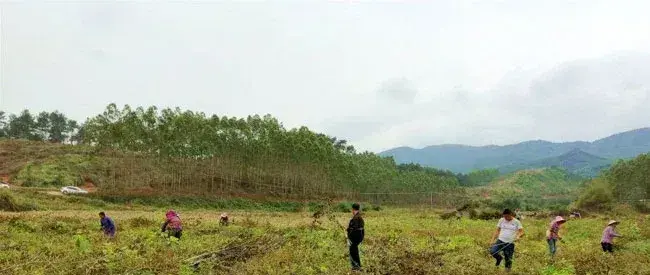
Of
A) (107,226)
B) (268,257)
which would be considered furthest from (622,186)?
(107,226)

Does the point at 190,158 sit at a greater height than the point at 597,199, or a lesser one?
greater

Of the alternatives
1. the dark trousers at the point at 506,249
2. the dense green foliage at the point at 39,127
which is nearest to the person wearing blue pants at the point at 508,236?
the dark trousers at the point at 506,249

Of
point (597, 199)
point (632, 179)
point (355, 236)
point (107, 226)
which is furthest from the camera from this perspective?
point (632, 179)

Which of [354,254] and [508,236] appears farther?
[508,236]

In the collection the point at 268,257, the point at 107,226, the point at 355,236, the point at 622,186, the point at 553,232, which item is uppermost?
the point at 622,186

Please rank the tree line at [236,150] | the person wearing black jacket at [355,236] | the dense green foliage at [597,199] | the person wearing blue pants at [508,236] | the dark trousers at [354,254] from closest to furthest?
the person wearing black jacket at [355,236], the dark trousers at [354,254], the person wearing blue pants at [508,236], the tree line at [236,150], the dense green foliage at [597,199]

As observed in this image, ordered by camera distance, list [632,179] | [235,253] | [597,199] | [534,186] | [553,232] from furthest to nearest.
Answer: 1. [534,186]
2. [632,179]
3. [597,199]
4. [553,232]
5. [235,253]

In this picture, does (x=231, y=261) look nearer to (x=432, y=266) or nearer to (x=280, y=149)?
(x=432, y=266)

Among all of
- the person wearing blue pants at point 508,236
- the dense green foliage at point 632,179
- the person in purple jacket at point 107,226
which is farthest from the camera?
the dense green foliage at point 632,179

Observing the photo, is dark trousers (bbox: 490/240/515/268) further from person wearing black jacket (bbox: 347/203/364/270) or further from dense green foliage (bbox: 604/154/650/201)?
dense green foliage (bbox: 604/154/650/201)

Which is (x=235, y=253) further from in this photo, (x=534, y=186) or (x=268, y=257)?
(x=534, y=186)

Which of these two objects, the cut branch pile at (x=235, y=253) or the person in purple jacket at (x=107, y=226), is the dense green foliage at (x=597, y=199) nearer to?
the cut branch pile at (x=235, y=253)

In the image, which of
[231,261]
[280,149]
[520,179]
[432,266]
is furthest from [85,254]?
[520,179]

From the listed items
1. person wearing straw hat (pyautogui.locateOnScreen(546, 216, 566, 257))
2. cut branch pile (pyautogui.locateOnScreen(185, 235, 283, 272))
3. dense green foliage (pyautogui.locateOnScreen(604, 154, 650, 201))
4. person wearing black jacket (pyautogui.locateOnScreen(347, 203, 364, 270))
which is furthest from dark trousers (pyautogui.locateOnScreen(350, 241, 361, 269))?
dense green foliage (pyautogui.locateOnScreen(604, 154, 650, 201))
